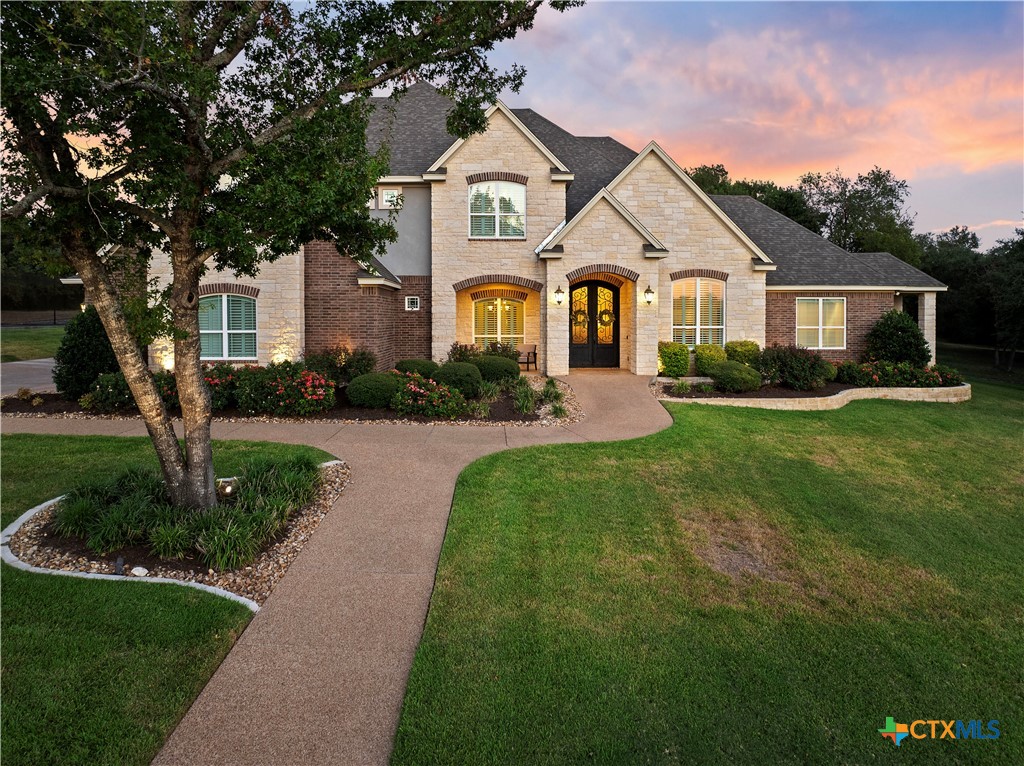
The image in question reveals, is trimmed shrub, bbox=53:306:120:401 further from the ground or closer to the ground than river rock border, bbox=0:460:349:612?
further from the ground

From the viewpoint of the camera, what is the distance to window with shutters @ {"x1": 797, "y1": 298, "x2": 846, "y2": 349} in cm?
1775

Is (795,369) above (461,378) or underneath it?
above

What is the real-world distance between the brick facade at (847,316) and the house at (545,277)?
47mm

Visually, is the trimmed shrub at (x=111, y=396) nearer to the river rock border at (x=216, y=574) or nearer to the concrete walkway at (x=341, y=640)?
the river rock border at (x=216, y=574)

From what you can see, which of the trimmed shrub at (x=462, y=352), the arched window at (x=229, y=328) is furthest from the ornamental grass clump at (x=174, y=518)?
the trimmed shrub at (x=462, y=352)

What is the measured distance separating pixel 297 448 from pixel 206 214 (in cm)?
394

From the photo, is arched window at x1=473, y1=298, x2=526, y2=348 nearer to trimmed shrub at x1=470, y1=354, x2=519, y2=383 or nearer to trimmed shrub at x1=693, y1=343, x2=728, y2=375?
trimmed shrub at x1=470, y1=354, x2=519, y2=383

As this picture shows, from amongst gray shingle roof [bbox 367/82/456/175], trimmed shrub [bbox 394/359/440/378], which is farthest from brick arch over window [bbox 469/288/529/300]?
trimmed shrub [bbox 394/359/440/378]

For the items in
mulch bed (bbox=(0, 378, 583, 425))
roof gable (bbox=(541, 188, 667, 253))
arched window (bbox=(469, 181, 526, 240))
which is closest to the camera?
mulch bed (bbox=(0, 378, 583, 425))

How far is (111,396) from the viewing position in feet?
35.9

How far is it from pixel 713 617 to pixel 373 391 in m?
8.42

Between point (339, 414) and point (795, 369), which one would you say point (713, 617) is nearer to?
point (339, 414)

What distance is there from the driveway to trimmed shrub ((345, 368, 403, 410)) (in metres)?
9.61

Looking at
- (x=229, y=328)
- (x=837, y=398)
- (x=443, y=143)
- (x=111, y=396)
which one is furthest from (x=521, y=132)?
(x=111, y=396)
